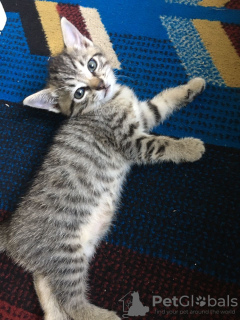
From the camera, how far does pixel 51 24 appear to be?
150cm

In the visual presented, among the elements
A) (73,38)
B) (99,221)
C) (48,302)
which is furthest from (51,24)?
(48,302)

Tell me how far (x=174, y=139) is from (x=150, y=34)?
1.88ft

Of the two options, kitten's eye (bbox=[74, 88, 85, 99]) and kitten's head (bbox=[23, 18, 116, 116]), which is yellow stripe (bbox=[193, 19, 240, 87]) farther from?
kitten's eye (bbox=[74, 88, 85, 99])

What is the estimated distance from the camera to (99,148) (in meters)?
1.14

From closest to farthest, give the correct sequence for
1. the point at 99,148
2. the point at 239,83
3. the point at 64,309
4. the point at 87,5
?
the point at 64,309, the point at 99,148, the point at 239,83, the point at 87,5

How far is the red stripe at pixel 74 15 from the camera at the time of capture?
4.80 ft

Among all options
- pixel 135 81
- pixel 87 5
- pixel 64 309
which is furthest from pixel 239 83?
pixel 64 309

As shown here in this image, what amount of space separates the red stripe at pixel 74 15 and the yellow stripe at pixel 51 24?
3 cm

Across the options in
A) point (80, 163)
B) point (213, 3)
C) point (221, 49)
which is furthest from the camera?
point (213, 3)

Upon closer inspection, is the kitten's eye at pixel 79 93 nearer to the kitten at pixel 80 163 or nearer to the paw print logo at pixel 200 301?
the kitten at pixel 80 163

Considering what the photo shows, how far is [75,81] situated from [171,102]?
40 centimetres

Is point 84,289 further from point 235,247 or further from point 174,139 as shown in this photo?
point 174,139

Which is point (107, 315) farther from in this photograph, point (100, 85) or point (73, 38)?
point (73, 38)

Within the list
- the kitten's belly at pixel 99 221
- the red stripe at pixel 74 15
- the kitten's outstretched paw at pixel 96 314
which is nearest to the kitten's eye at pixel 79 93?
the kitten's belly at pixel 99 221
